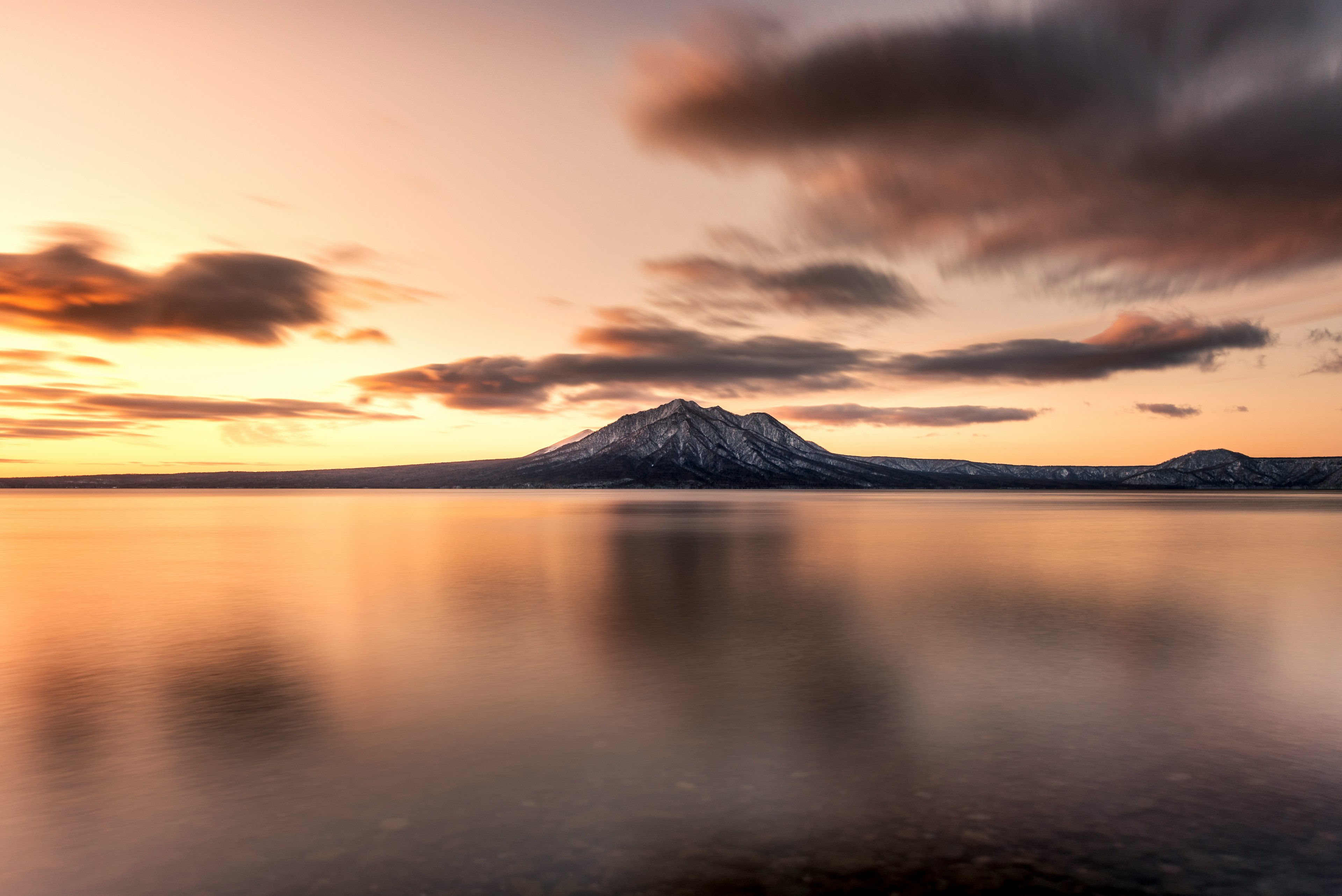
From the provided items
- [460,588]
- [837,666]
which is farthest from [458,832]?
[460,588]

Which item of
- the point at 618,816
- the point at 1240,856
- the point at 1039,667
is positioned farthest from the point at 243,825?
the point at 1039,667

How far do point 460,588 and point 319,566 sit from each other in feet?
59.7

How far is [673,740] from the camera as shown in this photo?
14766 millimetres

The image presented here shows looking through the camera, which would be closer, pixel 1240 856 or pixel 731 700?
pixel 1240 856

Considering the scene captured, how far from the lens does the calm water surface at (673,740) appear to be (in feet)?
31.5

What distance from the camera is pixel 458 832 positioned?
34.4 feet

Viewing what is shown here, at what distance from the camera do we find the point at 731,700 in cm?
1756

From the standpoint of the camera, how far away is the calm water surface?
31.5 feet

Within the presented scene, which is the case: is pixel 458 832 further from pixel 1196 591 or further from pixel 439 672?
pixel 1196 591

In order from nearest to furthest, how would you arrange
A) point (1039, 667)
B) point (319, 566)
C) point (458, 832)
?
point (458, 832) < point (1039, 667) < point (319, 566)

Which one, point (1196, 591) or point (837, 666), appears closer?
point (837, 666)

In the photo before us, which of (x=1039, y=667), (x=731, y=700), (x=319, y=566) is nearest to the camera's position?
(x=731, y=700)

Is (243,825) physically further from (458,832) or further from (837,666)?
(837,666)

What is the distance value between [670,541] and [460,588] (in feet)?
112
